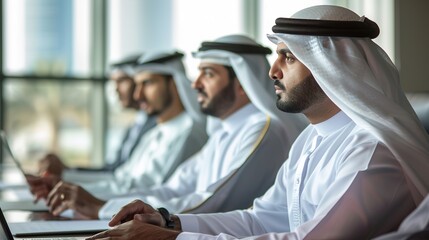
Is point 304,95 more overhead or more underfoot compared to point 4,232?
more overhead

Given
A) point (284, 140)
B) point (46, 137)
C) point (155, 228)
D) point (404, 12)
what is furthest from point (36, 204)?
point (404, 12)

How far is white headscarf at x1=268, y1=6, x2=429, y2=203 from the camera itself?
2.35m

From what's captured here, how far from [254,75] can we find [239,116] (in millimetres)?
328

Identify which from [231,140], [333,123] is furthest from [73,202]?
[333,123]

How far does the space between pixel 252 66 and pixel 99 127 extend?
A: 4.59 meters

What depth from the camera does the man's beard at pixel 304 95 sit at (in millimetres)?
2719

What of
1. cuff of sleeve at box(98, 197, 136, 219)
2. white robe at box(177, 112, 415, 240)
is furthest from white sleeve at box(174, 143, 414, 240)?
cuff of sleeve at box(98, 197, 136, 219)

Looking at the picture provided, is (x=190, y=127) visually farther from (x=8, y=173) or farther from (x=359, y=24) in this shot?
(x=359, y=24)

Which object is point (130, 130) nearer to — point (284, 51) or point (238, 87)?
point (238, 87)

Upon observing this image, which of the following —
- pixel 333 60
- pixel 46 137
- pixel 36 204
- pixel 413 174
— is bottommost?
pixel 46 137

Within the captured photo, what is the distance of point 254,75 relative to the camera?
159 inches

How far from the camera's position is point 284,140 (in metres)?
3.87

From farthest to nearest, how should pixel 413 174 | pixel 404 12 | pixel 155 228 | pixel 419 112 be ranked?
pixel 404 12 < pixel 419 112 < pixel 155 228 < pixel 413 174

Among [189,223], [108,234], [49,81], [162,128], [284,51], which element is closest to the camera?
[108,234]
